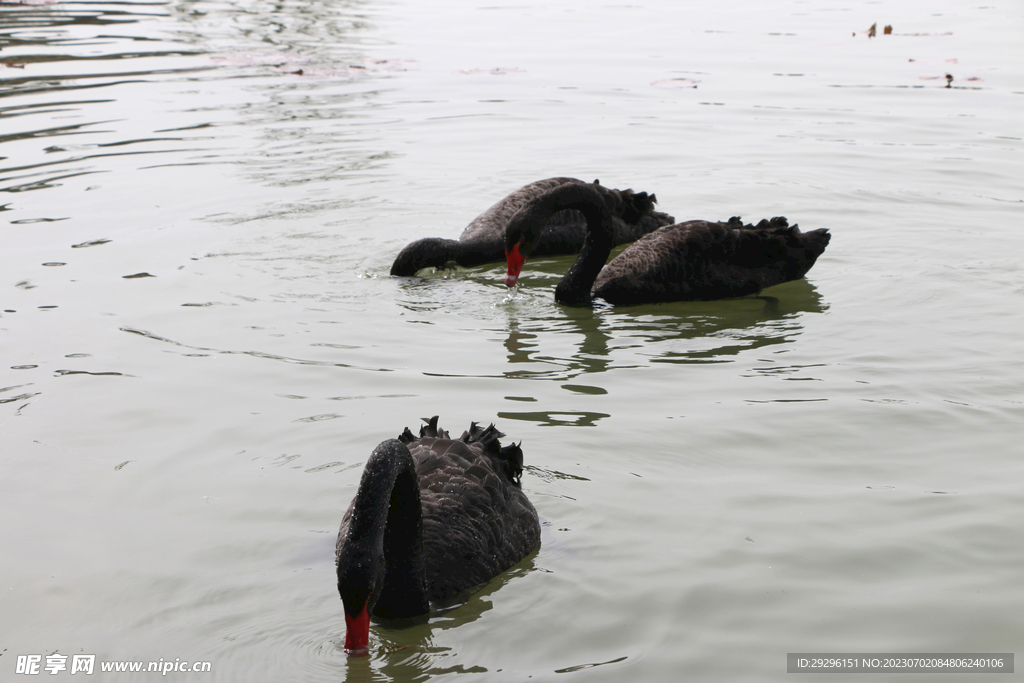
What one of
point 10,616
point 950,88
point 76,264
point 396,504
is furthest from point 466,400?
point 950,88

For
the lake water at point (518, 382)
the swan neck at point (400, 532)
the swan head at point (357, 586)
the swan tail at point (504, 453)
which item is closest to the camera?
the swan head at point (357, 586)

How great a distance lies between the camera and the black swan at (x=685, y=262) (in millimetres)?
7973

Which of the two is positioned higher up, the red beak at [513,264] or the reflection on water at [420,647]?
the red beak at [513,264]

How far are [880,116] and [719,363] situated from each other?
8426mm

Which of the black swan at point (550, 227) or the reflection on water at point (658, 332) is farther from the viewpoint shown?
the black swan at point (550, 227)

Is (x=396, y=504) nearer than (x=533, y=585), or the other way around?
(x=396, y=504)

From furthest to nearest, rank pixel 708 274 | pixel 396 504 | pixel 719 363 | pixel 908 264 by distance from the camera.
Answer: pixel 908 264 → pixel 708 274 → pixel 719 363 → pixel 396 504

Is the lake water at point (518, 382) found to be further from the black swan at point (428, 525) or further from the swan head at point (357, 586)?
the swan head at point (357, 586)

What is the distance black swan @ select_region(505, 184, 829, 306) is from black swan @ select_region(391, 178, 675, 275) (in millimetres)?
841

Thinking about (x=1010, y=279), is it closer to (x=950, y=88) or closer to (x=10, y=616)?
(x=10, y=616)

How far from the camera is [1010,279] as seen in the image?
7.99 m

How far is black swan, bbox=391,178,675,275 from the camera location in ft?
29.7

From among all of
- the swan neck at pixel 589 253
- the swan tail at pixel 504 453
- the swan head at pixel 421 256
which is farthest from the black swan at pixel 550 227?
the swan tail at pixel 504 453

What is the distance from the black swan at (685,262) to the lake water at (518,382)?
0.55ft
